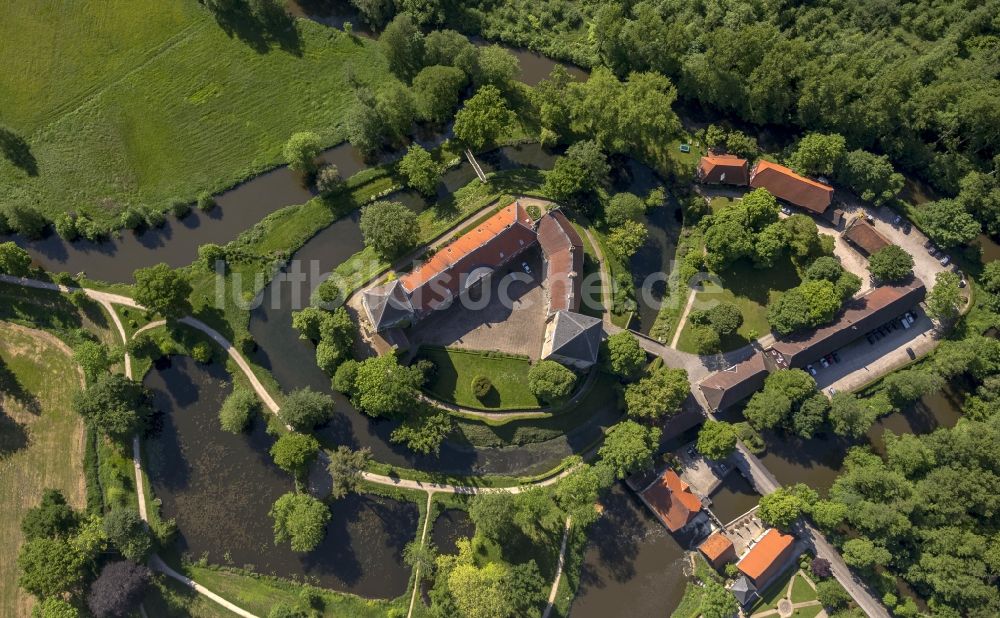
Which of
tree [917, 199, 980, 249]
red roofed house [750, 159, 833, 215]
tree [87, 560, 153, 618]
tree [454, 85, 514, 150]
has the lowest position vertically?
tree [87, 560, 153, 618]

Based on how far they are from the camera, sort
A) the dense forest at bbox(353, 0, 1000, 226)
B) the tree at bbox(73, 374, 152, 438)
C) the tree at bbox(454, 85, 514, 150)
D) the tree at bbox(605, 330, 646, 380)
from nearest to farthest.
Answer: the tree at bbox(73, 374, 152, 438)
the tree at bbox(605, 330, 646, 380)
the tree at bbox(454, 85, 514, 150)
the dense forest at bbox(353, 0, 1000, 226)

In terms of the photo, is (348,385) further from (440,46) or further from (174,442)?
(440,46)

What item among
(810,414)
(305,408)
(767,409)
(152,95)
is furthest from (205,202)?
(810,414)

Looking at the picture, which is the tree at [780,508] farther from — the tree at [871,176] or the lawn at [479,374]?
the tree at [871,176]

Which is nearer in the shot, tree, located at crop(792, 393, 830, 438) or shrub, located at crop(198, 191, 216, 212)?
tree, located at crop(792, 393, 830, 438)

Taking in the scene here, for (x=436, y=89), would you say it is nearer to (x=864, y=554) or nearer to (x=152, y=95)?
(x=152, y=95)

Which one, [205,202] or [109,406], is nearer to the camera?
[109,406]

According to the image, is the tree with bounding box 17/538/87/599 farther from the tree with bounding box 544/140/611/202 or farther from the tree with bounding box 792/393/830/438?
the tree with bounding box 792/393/830/438

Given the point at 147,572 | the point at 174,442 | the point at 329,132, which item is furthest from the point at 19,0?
the point at 147,572

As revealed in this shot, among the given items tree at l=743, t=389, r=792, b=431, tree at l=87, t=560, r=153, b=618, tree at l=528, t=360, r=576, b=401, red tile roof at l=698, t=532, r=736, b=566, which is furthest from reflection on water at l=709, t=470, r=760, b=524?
tree at l=87, t=560, r=153, b=618
